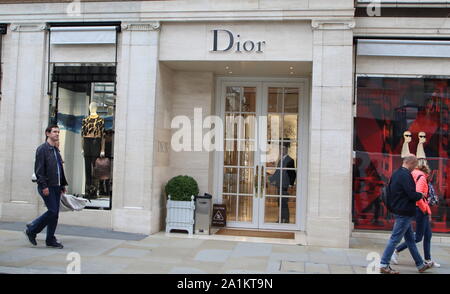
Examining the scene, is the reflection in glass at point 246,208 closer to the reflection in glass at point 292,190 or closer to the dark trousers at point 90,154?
the reflection in glass at point 292,190

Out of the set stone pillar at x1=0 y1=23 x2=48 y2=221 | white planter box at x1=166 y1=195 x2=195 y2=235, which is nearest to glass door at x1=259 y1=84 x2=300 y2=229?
white planter box at x1=166 y1=195 x2=195 y2=235

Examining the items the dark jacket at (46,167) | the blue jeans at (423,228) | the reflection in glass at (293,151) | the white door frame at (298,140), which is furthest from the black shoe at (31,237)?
the blue jeans at (423,228)

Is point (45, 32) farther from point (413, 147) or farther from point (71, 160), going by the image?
point (413, 147)

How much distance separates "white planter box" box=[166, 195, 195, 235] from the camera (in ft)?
31.9

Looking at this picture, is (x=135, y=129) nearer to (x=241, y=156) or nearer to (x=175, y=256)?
(x=241, y=156)

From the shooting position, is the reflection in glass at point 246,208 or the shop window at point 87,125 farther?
the reflection in glass at point 246,208

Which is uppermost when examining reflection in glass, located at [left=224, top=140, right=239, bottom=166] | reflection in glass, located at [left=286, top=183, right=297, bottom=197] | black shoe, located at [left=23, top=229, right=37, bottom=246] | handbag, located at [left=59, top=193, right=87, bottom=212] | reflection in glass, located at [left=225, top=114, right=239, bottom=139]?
reflection in glass, located at [left=225, top=114, right=239, bottom=139]

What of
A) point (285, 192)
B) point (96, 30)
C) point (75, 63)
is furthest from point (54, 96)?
point (285, 192)

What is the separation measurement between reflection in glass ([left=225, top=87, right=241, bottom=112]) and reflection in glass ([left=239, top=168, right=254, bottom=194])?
1472 millimetres

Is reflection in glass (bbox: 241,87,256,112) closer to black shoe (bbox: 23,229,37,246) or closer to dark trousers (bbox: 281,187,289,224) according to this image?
dark trousers (bbox: 281,187,289,224)

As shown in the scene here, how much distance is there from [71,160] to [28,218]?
1.57m

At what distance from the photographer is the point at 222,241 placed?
916 centimetres

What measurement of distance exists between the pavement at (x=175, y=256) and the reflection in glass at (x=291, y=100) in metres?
3.18

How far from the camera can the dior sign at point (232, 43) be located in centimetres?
940
